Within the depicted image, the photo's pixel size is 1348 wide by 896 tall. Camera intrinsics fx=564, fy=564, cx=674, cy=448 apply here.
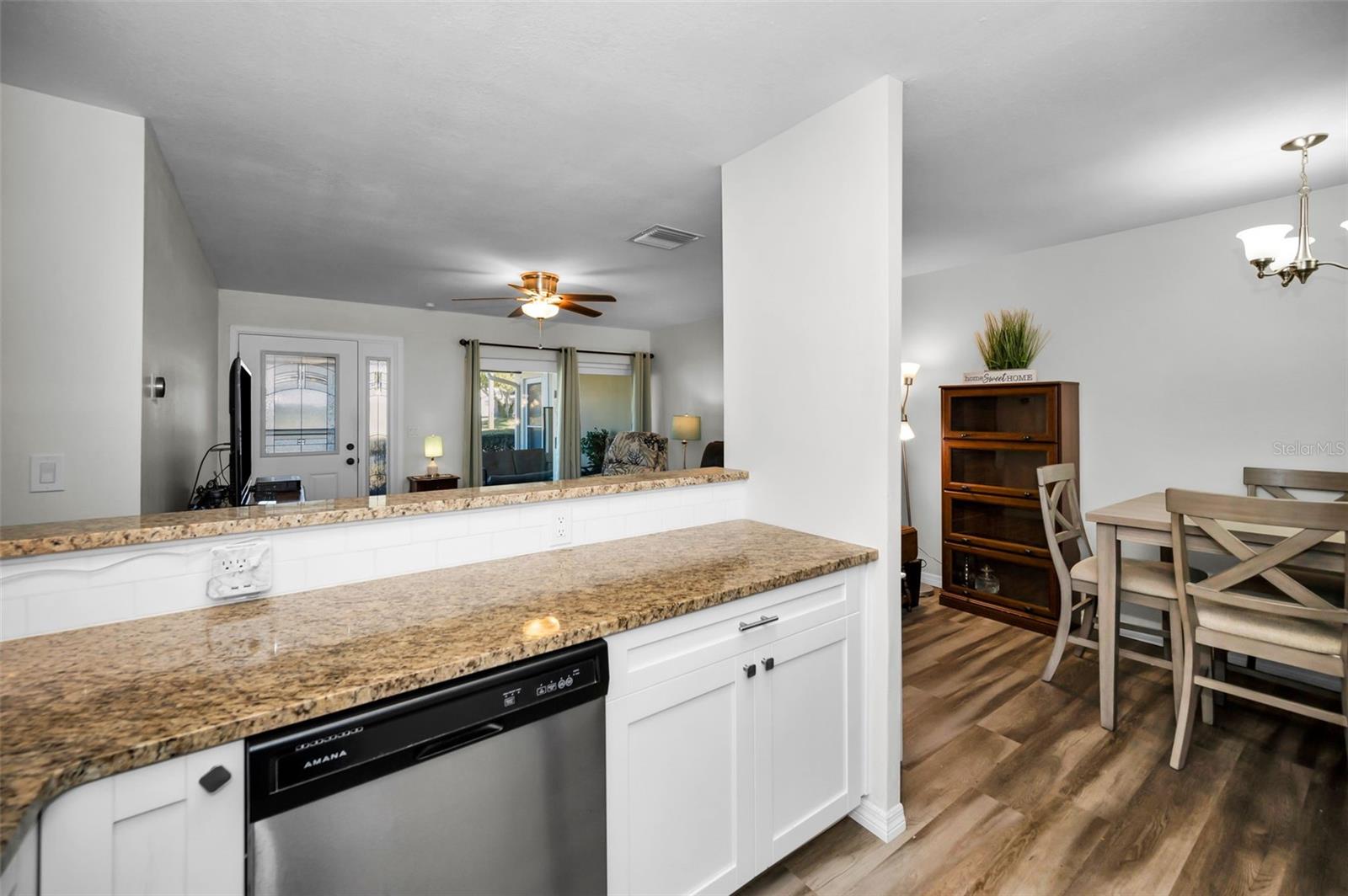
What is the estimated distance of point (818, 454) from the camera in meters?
2.04

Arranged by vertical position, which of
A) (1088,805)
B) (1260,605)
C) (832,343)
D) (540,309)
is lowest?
(1088,805)

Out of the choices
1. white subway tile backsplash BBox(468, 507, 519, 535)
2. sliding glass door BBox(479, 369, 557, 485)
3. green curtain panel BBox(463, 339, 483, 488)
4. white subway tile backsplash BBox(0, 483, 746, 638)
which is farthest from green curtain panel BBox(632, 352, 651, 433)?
white subway tile backsplash BBox(468, 507, 519, 535)

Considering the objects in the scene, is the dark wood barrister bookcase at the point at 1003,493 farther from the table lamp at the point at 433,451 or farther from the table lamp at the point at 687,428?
the table lamp at the point at 433,451

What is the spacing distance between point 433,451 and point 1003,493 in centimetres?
499

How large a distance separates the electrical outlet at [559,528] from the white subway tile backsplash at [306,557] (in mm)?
14

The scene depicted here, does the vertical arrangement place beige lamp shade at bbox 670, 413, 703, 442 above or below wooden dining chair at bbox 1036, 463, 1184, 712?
above

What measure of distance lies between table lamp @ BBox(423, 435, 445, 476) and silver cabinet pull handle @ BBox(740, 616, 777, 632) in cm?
496

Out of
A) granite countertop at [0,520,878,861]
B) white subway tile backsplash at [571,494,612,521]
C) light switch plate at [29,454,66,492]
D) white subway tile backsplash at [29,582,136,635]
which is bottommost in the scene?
granite countertop at [0,520,878,861]

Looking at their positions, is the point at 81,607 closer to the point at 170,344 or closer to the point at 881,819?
the point at 170,344

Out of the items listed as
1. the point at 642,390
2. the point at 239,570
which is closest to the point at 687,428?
the point at 642,390

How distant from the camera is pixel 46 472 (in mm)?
1887

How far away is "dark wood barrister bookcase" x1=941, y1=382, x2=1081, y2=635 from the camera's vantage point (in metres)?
3.40

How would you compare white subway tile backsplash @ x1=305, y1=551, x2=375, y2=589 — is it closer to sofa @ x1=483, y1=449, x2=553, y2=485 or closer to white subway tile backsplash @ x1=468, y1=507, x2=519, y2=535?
white subway tile backsplash @ x1=468, y1=507, x2=519, y2=535

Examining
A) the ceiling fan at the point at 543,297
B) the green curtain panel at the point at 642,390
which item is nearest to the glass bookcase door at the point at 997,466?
the ceiling fan at the point at 543,297
